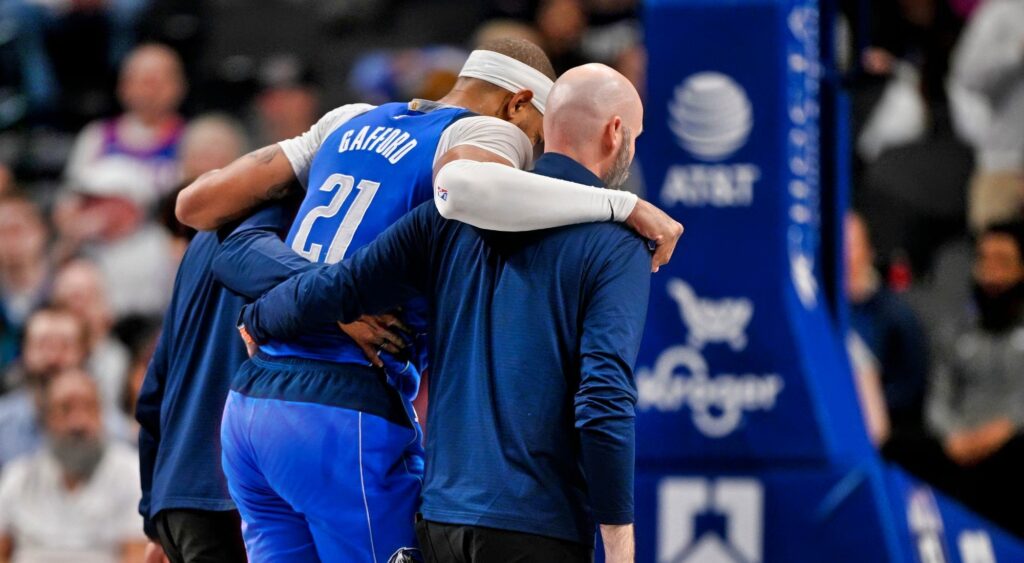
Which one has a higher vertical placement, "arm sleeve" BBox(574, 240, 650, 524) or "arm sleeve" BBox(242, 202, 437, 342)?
"arm sleeve" BBox(242, 202, 437, 342)

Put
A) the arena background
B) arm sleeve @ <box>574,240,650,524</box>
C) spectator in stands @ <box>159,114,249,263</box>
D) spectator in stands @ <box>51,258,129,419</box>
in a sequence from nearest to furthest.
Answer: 1. arm sleeve @ <box>574,240,650,524</box>
2. the arena background
3. spectator in stands @ <box>51,258,129,419</box>
4. spectator in stands @ <box>159,114,249,263</box>

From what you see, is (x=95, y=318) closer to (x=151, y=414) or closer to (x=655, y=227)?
(x=151, y=414)

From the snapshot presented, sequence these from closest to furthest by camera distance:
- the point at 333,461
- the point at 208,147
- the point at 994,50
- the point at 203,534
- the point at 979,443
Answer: the point at 333,461, the point at 203,534, the point at 979,443, the point at 208,147, the point at 994,50

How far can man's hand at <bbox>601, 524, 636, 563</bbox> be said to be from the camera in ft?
11.3

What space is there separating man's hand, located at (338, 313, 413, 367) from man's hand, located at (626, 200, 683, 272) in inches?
25.2

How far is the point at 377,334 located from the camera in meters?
3.78

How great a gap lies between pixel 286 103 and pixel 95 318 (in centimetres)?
237

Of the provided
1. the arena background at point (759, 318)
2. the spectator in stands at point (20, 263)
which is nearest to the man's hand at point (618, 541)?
the arena background at point (759, 318)

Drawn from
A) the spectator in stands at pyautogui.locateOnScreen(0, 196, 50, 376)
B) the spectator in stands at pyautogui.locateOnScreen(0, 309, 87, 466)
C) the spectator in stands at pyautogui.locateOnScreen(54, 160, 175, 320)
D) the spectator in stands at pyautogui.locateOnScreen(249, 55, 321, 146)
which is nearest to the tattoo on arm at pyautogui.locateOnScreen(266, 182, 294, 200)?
the spectator in stands at pyautogui.locateOnScreen(0, 309, 87, 466)

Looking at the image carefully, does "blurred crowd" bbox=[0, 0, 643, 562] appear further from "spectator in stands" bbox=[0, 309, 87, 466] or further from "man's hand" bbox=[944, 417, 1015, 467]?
"man's hand" bbox=[944, 417, 1015, 467]

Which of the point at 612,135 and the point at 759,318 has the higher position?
the point at 612,135

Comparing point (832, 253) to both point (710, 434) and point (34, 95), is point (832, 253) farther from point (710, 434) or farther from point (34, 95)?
point (34, 95)

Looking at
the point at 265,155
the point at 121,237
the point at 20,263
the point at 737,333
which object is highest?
the point at 265,155

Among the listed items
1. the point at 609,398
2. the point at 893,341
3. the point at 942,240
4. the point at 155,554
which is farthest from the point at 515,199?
the point at 942,240
